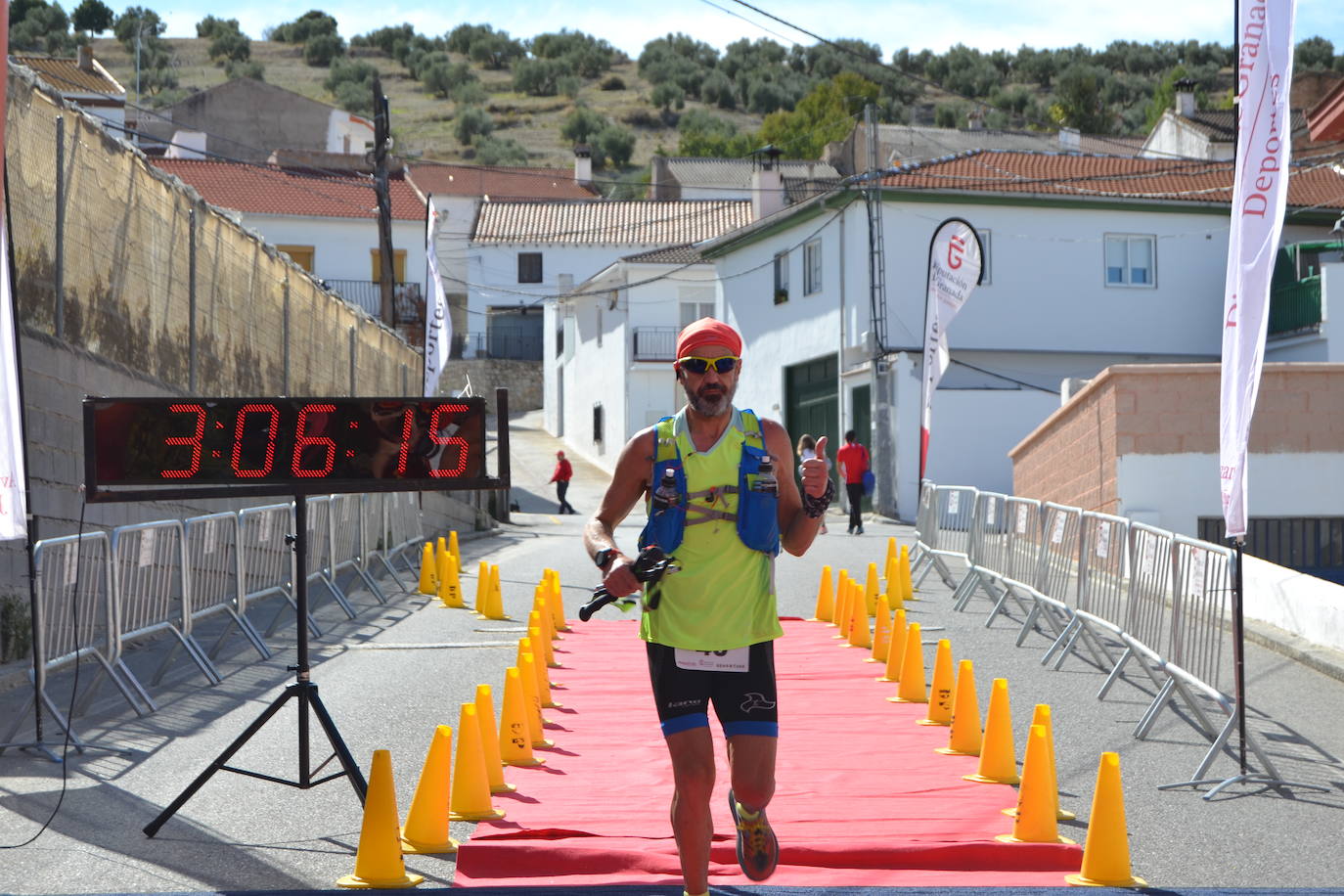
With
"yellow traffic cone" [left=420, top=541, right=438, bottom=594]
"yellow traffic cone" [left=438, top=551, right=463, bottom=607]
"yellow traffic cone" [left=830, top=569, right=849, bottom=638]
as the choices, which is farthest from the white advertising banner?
"yellow traffic cone" [left=830, top=569, right=849, bottom=638]

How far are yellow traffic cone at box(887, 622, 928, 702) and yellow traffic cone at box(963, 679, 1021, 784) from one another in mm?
2528

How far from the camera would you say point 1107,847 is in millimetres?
6004

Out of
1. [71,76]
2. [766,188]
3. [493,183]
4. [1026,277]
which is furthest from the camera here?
[493,183]

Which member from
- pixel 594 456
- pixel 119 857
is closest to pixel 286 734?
pixel 119 857

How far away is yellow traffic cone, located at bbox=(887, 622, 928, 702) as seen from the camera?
10547mm

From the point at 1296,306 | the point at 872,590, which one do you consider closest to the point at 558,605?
the point at 872,590

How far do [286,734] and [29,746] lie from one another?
1.41m

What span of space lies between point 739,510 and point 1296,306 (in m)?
31.1

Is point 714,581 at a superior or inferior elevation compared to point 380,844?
superior

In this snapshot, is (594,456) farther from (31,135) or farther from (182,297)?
(31,135)

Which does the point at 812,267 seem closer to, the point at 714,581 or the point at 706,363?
the point at 706,363

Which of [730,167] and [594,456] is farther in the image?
[730,167]

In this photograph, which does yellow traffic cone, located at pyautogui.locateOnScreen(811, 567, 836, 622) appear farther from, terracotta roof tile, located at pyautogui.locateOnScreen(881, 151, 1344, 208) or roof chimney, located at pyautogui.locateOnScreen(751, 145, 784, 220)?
roof chimney, located at pyautogui.locateOnScreen(751, 145, 784, 220)

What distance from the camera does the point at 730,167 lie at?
3017 inches
